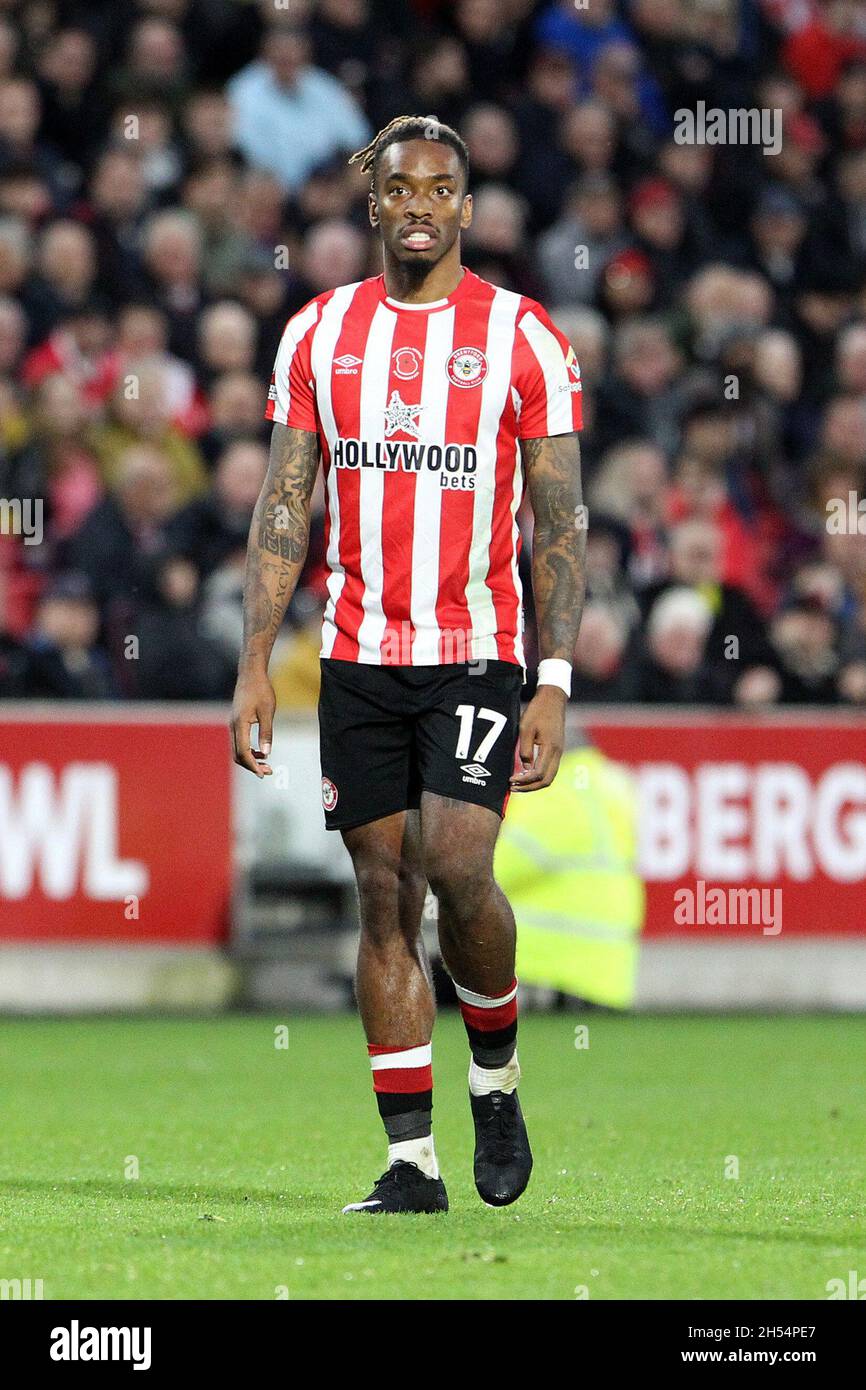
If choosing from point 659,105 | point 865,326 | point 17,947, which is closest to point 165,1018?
point 17,947

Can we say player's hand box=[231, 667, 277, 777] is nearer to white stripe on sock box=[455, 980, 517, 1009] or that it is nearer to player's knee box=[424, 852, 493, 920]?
player's knee box=[424, 852, 493, 920]

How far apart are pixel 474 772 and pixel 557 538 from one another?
566 mm

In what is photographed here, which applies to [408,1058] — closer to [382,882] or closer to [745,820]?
[382,882]

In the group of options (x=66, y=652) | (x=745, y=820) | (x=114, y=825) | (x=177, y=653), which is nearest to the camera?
(x=114, y=825)

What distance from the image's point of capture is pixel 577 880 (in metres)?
11.2

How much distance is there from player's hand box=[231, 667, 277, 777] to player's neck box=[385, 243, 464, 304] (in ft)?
2.97

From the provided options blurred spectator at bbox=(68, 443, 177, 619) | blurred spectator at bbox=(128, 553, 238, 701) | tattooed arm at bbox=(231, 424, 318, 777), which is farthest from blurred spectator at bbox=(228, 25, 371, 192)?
tattooed arm at bbox=(231, 424, 318, 777)

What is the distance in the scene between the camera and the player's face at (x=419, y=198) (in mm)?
5469

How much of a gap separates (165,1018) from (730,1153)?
452 cm

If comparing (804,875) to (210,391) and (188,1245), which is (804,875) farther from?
(188,1245)

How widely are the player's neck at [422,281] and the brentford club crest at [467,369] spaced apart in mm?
178

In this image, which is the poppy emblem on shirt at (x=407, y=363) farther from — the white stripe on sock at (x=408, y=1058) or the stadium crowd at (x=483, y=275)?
the stadium crowd at (x=483, y=275)

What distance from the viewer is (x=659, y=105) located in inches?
622

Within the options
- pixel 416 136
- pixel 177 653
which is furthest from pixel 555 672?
pixel 177 653
